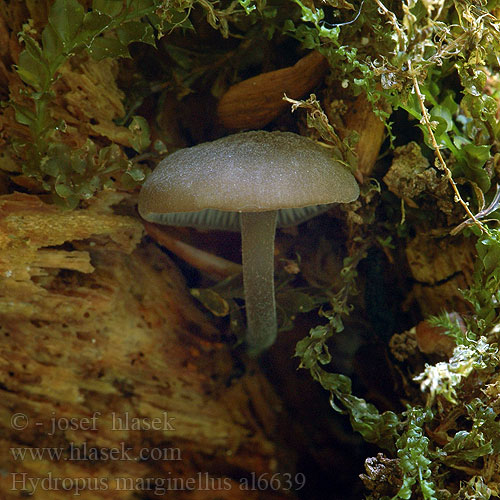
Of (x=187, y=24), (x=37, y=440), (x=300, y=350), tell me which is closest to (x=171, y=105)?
(x=187, y=24)

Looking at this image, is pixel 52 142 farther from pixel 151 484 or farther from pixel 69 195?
pixel 151 484

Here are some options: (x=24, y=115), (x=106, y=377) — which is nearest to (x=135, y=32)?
(x=24, y=115)

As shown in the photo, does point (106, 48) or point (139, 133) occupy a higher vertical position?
point (106, 48)

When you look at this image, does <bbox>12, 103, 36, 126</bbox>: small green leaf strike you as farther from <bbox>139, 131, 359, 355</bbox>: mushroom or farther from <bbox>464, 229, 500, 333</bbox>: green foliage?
<bbox>464, 229, 500, 333</bbox>: green foliage

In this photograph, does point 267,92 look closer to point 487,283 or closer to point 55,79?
point 55,79

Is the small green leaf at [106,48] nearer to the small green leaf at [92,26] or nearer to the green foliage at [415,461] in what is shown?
the small green leaf at [92,26]

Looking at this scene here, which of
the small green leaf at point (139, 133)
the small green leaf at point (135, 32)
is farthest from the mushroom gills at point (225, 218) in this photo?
the small green leaf at point (135, 32)

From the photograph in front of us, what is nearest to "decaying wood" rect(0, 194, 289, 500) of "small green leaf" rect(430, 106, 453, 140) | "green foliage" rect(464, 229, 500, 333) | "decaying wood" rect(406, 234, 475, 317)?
"decaying wood" rect(406, 234, 475, 317)
